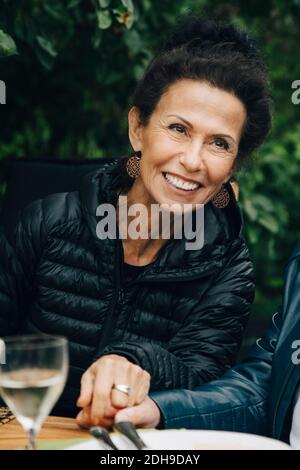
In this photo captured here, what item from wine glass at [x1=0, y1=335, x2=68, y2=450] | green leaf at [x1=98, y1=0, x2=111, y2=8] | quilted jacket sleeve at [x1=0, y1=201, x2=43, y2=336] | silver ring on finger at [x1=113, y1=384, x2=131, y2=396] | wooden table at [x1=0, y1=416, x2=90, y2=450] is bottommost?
wooden table at [x1=0, y1=416, x2=90, y2=450]

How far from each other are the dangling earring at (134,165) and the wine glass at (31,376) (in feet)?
4.25

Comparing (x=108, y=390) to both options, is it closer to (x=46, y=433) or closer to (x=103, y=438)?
(x=46, y=433)

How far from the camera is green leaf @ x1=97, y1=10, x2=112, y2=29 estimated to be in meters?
2.93

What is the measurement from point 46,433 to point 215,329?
730 millimetres

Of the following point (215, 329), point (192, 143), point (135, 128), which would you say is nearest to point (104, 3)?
point (135, 128)

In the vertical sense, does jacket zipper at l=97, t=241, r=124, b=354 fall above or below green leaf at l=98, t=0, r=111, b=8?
below

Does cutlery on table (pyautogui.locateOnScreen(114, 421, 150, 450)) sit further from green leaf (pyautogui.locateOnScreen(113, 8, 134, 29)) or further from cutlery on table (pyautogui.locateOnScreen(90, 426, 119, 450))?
green leaf (pyautogui.locateOnScreen(113, 8, 134, 29))

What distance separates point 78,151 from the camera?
4.68m

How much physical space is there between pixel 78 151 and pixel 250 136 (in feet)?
7.49

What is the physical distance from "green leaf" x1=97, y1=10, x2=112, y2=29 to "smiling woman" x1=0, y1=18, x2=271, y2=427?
0.45 meters

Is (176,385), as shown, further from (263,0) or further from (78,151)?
(78,151)

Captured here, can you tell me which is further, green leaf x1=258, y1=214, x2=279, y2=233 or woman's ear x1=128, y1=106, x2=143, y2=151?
green leaf x1=258, y1=214, x2=279, y2=233

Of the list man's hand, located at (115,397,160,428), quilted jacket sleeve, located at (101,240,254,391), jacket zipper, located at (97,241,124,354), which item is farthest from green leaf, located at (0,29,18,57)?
man's hand, located at (115,397,160,428)

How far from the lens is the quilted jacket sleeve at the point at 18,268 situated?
8.36 ft
